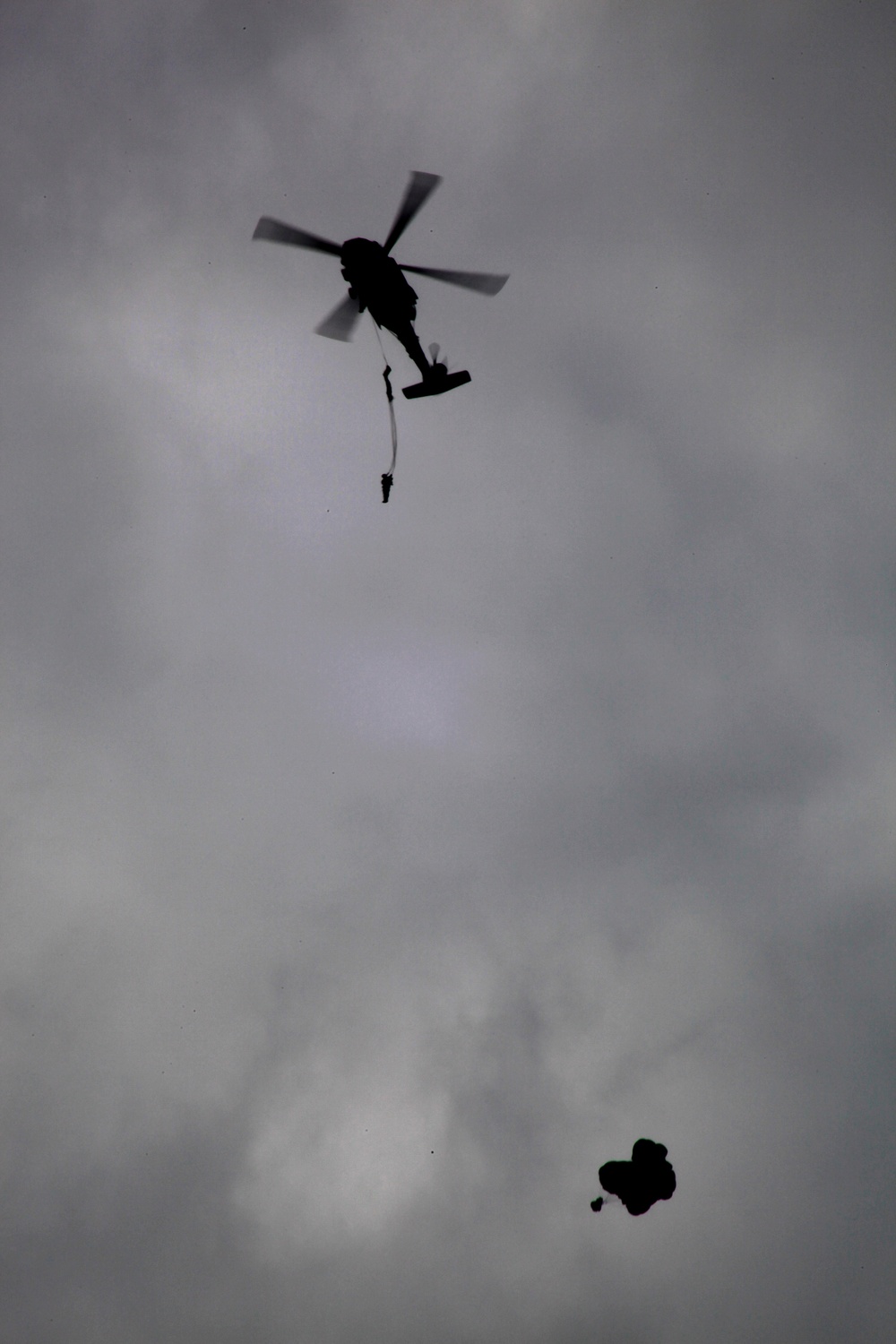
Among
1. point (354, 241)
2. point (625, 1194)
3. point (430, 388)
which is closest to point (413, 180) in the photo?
point (354, 241)

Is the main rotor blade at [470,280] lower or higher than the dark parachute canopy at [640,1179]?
higher

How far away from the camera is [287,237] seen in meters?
30.9

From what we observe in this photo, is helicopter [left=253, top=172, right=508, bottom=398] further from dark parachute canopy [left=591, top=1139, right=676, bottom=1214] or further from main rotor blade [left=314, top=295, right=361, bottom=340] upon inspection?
dark parachute canopy [left=591, top=1139, right=676, bottom=1214]

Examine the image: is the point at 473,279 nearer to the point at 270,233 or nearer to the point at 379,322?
the point at 379,322

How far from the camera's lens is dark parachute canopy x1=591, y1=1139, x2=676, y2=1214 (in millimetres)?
33438

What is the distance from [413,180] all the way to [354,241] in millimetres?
2461

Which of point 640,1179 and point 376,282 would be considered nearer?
point 376,282

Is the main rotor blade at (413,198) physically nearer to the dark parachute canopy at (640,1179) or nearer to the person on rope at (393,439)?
the person on rope at (393,439)

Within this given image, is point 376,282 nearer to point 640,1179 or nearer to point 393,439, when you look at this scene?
point 393,439

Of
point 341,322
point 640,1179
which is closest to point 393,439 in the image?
point 341,322

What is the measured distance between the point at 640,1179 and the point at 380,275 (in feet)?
95.1

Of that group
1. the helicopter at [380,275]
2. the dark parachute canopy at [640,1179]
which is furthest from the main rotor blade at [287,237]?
the dark parachute canopy at [640,1179]

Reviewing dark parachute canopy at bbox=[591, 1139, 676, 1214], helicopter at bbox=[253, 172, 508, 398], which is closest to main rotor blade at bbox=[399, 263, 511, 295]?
helicopter at bbox=[253, 172, 508, 398]

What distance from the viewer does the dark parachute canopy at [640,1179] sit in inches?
1316
